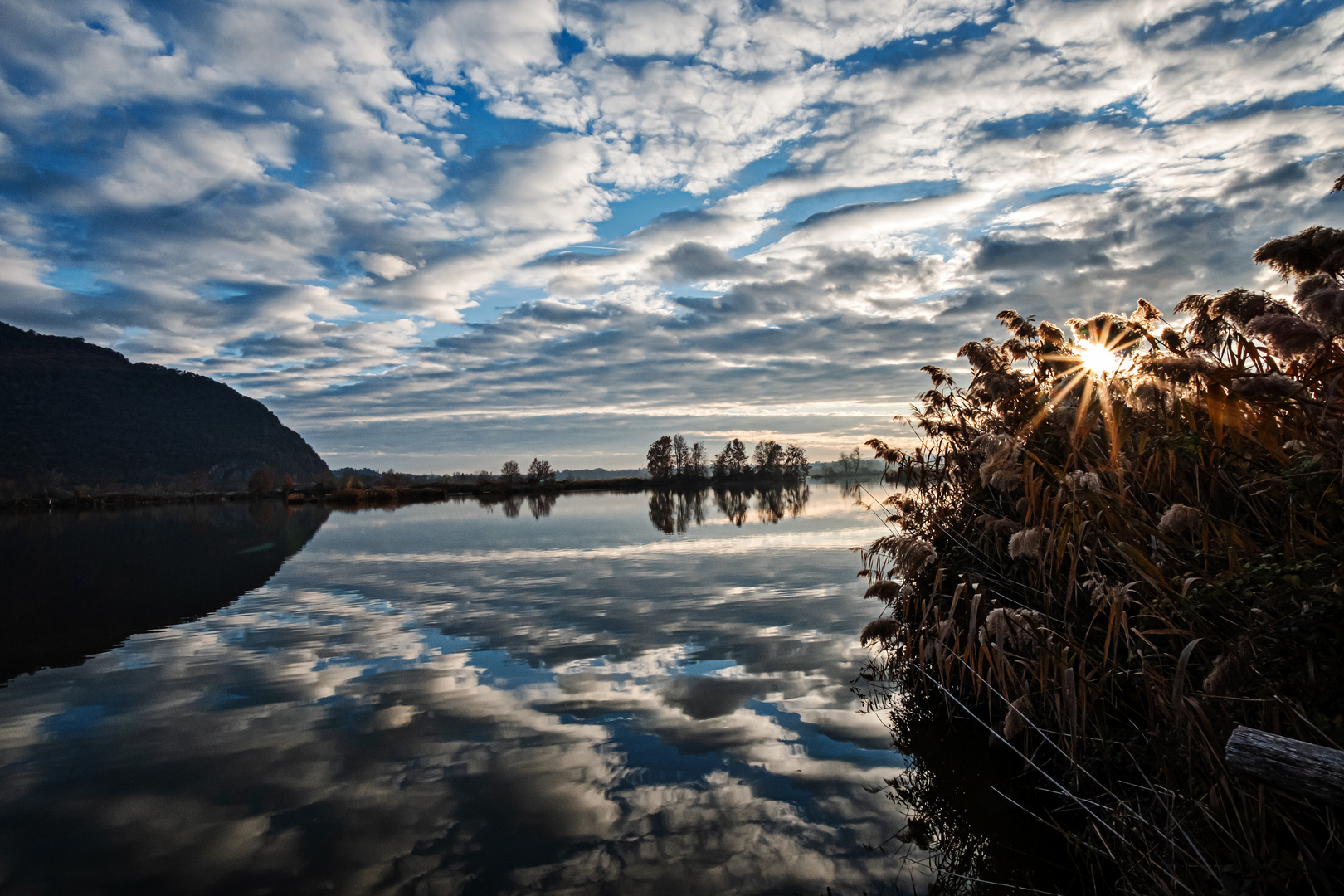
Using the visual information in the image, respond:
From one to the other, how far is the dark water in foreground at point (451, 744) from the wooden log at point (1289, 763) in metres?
2.73

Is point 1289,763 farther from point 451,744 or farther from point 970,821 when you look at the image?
point 451,744

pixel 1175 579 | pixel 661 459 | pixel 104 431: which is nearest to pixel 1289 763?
pixel 1175 579

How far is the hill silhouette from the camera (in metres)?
138

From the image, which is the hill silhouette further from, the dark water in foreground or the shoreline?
the dark water in foreground

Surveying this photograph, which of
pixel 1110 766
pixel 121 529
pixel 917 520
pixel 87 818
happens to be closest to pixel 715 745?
pixel 1110 766

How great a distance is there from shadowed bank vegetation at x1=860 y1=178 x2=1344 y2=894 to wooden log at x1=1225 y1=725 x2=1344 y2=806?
23.4 inches

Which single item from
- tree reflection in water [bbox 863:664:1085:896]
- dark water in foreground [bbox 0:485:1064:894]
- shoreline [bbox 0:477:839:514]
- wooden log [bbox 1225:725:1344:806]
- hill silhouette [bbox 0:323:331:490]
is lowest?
tree reflection in water [bbox 863:664:1085:896]

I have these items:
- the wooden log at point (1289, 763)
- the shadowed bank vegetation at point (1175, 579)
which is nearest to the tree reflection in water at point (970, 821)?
the shadowed bank vegetation at point (1175, 579)

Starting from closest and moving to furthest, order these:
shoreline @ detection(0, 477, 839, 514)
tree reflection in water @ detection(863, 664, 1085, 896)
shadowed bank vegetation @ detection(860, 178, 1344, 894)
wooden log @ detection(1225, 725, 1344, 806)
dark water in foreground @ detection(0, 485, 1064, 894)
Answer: wooden log @ detection(1225, 725, 1344, 806) < shadowed bank vegetation @ detection(860, 178, 1344, 894) < tree reflection in water @ detection(863, 664, 1085, 896) < dark water in foreground @ detection(0, 485, 1064, 894) < shoreline @ detection(0, 477, 839, 514)

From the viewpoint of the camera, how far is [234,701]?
8742mm

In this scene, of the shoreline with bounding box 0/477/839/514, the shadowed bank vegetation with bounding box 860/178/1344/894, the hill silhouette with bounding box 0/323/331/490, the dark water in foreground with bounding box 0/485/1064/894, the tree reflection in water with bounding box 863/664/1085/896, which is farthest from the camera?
the hill silhouette with bounding box 0/323/331/490

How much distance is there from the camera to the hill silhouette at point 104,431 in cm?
13800

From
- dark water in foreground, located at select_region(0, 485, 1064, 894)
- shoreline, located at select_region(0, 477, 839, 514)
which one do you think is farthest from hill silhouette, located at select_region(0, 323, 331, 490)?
dark water in foreground, located at select_region(0, 485, 1064, 894)

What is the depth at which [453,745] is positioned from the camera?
7133 mm
